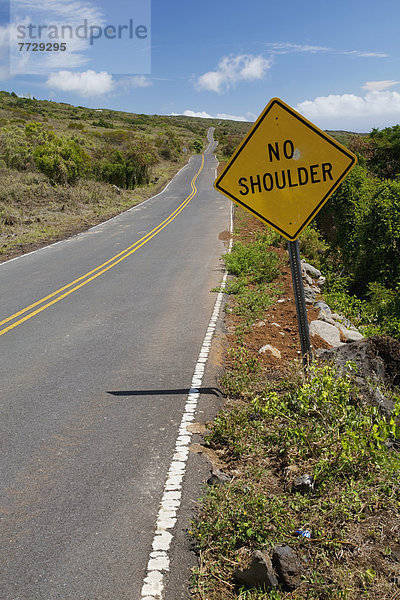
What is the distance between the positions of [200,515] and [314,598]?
3.15 ft

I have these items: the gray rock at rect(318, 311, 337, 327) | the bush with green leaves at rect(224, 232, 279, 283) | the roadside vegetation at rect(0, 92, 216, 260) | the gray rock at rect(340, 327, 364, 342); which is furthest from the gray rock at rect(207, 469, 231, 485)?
the roadside vegetation at rect(0, 92, 216, 260)

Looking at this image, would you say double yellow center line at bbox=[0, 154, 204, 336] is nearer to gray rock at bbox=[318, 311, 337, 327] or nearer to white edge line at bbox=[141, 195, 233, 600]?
white edge line at bbox=[141, 195, 233, 600]

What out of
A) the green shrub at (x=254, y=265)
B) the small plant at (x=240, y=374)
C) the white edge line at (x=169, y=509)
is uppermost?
the green shrub at (x=254, y=265)

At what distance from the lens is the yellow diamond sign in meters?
4.29

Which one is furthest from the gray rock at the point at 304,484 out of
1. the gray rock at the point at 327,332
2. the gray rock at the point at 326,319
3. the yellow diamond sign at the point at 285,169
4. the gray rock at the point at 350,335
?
the gray rock at the point at 326,319

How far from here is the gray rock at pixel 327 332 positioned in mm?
6582

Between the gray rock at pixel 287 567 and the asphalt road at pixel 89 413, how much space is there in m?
0.63

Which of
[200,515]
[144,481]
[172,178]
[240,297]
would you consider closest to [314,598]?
[200,515]

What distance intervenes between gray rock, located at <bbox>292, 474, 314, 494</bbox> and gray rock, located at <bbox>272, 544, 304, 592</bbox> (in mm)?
643

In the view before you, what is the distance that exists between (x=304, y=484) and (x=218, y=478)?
2.08ft

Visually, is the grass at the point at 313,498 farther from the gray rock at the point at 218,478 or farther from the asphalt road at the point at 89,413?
the asphalt road at the point at 89,413

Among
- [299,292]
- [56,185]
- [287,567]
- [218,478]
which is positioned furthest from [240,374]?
[56,185]

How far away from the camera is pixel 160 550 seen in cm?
298

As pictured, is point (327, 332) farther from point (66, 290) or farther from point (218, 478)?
point (66, 290)
